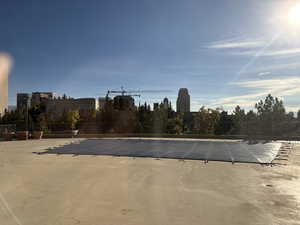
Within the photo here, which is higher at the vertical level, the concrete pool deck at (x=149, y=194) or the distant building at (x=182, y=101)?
the distant building at (x=182, y=101)

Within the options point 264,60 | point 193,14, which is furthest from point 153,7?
point 264,60

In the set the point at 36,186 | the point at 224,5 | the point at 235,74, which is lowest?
the point at 36,186

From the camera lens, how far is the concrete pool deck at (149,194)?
385 centimetres

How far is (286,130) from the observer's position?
19844 millimetres

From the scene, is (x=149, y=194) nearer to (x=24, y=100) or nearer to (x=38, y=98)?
(x=24, y=100)

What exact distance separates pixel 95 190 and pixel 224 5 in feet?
23.2

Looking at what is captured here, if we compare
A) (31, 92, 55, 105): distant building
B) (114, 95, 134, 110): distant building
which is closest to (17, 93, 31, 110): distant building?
(31, 92, 55, 105): distant building

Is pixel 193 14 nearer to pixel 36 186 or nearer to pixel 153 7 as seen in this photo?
pixel 153 7

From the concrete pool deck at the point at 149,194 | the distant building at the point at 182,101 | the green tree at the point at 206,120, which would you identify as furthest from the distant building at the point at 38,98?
the concrete pool deck at the point at 149,194

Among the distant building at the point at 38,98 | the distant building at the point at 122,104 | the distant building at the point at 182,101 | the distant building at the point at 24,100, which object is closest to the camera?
the distant building at the point at 24,100

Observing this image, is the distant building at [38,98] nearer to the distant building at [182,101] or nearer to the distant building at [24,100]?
the distant building at [24,100]

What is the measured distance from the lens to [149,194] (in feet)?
16.5

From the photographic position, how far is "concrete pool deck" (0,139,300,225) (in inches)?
152

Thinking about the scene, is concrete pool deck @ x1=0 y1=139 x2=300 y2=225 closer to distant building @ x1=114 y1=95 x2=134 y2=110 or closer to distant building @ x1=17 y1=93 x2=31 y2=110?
distant building @ x1=17 y1=93 x2=31 y2=110
